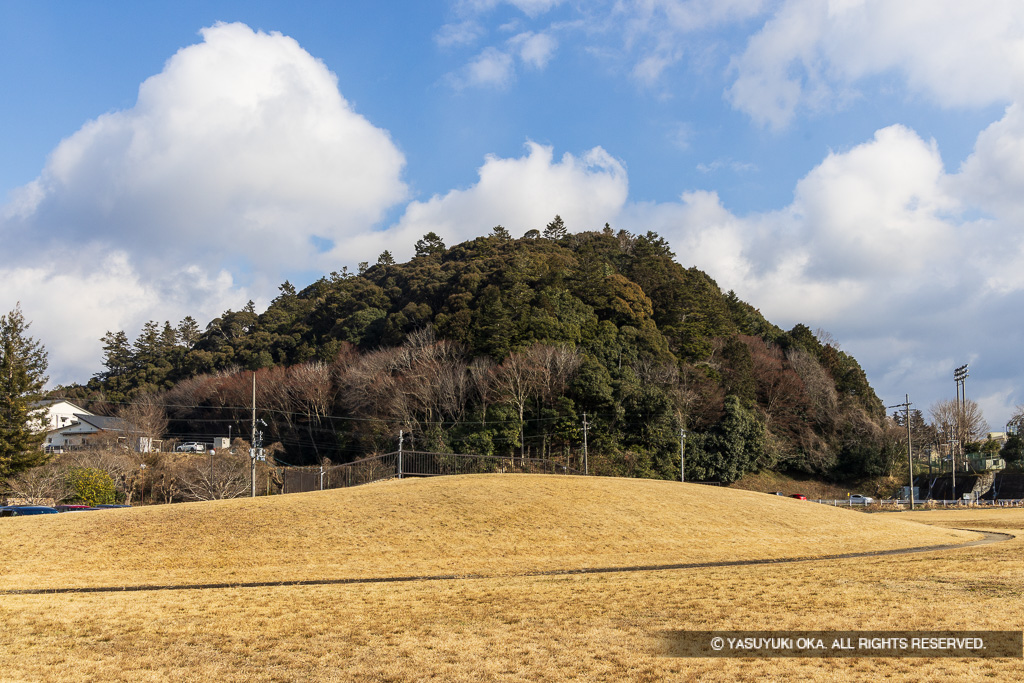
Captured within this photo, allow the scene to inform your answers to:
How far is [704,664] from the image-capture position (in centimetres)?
845

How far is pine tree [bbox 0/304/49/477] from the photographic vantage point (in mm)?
35750

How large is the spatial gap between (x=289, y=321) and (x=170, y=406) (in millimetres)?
17445

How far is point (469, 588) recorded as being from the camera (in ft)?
47.5

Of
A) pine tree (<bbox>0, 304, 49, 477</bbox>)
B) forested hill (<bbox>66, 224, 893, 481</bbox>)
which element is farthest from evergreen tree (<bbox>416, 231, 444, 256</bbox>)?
pine tree (<bbox>0, 304, 49, 477</bbox>)

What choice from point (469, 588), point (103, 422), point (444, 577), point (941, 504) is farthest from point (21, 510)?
point (941, 504)

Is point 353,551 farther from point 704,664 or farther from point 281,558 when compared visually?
point 704,664

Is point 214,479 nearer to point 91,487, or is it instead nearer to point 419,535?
point 91,487

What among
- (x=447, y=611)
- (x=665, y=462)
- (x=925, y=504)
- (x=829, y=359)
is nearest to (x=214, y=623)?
(x=447, y=611)

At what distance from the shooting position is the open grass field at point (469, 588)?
346 inches

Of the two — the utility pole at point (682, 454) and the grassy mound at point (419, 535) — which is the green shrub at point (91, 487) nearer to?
the grassy mound at point (419, 535)

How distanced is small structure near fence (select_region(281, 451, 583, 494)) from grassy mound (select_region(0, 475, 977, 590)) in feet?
41.1

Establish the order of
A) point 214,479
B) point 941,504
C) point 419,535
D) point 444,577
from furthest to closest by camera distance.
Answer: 1. point 941,504
2. point 214,479
3. point 419,535
4. point 444,577

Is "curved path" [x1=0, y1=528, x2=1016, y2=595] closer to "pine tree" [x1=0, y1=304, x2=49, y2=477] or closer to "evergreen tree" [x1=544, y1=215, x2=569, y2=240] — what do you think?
"pine tree" [x1=0, y1=304, x2=49, y2=477]

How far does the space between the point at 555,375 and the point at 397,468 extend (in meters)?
14.7
